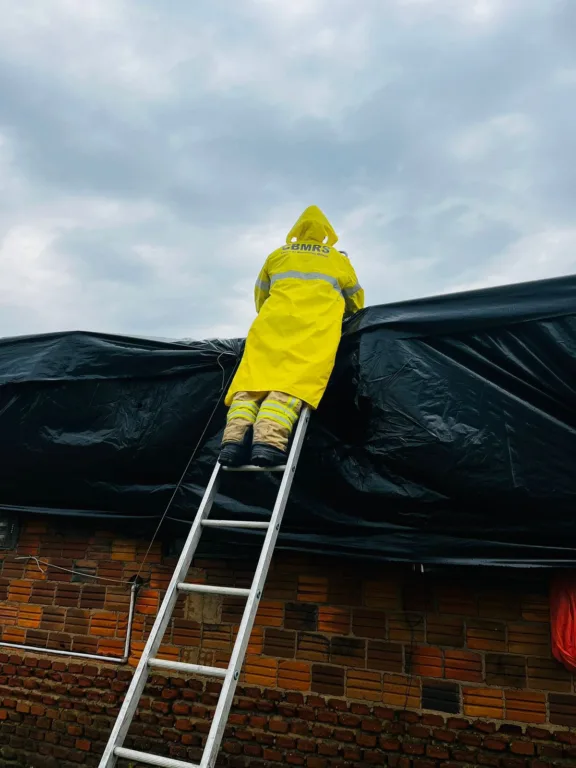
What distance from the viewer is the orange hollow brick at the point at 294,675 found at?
125 inches

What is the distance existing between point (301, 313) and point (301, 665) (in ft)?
6.29

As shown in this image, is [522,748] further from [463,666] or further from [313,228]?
[313,228]

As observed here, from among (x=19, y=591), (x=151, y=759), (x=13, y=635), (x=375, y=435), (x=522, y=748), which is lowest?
(x=151, y=759)

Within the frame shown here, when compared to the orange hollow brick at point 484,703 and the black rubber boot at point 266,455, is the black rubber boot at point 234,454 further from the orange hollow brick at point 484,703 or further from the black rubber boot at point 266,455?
the orange hollow brick at point 484,703

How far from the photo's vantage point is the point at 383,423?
115 inches

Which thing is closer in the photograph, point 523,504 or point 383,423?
point 523,504

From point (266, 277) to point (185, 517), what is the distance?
4.78 ft

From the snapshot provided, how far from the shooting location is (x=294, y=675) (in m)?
3.21

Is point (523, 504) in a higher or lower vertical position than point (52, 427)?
lower

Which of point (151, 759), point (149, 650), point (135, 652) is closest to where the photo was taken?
point (151, 759)

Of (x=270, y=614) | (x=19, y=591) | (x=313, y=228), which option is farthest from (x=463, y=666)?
(x=19, y=591)

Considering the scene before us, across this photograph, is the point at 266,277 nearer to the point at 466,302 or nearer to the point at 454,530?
the point at 466,302

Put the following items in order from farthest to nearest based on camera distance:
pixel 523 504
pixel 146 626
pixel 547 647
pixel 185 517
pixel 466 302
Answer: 1. pixel 146 626
2. pixel 185 517
3. pixel 466 302
4. pixel 547 647
5. pixel 523 504

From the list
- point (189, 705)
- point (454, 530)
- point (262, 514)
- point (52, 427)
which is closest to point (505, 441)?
point (454, 530)
